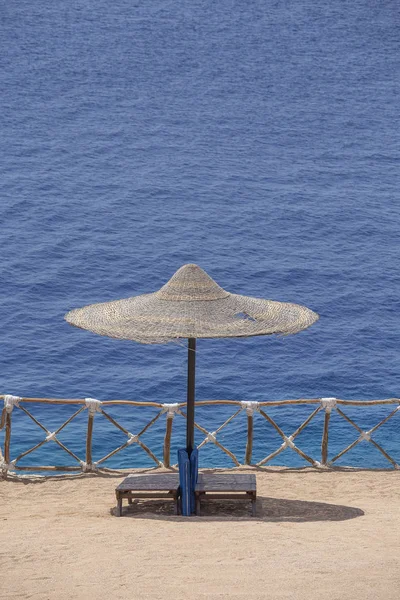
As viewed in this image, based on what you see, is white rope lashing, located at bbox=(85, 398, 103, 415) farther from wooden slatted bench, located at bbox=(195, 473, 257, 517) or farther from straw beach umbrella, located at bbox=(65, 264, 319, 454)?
wooden slatted bench, located at bbox=(195, 473, 257, 517)

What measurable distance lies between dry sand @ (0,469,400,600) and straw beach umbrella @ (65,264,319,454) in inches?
63.2

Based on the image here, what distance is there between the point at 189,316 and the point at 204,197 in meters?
27.5

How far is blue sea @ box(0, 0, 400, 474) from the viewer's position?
23.2 metres

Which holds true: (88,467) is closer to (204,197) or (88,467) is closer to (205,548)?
(205,548)

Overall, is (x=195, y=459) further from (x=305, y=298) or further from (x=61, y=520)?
(x=305, y=298)

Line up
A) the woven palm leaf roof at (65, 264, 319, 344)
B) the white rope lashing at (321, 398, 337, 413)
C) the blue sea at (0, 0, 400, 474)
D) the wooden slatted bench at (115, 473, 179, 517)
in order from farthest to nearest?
the blue sea at (0, 0, 400, 474) → the white rope lashing at (321, 398, 337, 413) → the wooden slatted bench at (115, 473, 179, 517) → the woven palm leaf roof at (65, 264, 319, 344)

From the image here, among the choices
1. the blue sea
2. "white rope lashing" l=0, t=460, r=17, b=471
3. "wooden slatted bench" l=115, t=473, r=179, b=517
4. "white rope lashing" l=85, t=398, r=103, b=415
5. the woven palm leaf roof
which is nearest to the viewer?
the woven palm leaf roof

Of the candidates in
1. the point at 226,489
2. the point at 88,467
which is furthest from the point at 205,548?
the point at 88,467

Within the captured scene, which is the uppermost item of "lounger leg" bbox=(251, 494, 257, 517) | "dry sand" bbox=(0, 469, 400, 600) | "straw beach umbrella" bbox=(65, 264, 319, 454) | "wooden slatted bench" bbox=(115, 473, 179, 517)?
"straw beach umbrella" bbox=(65, 264, 319, 454)

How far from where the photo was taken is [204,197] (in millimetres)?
39000

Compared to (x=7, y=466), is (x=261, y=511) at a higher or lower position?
lower

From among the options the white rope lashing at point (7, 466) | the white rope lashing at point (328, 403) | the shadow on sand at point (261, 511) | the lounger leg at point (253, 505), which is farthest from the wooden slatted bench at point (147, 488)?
the white rope lashing at point (328, 403)

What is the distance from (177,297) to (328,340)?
14.7m

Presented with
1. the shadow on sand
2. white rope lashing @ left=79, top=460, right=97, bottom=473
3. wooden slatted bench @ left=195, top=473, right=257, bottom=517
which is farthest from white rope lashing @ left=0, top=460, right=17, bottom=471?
wooden slatted bench @ left=195, top=473, right=257, bottom=517
